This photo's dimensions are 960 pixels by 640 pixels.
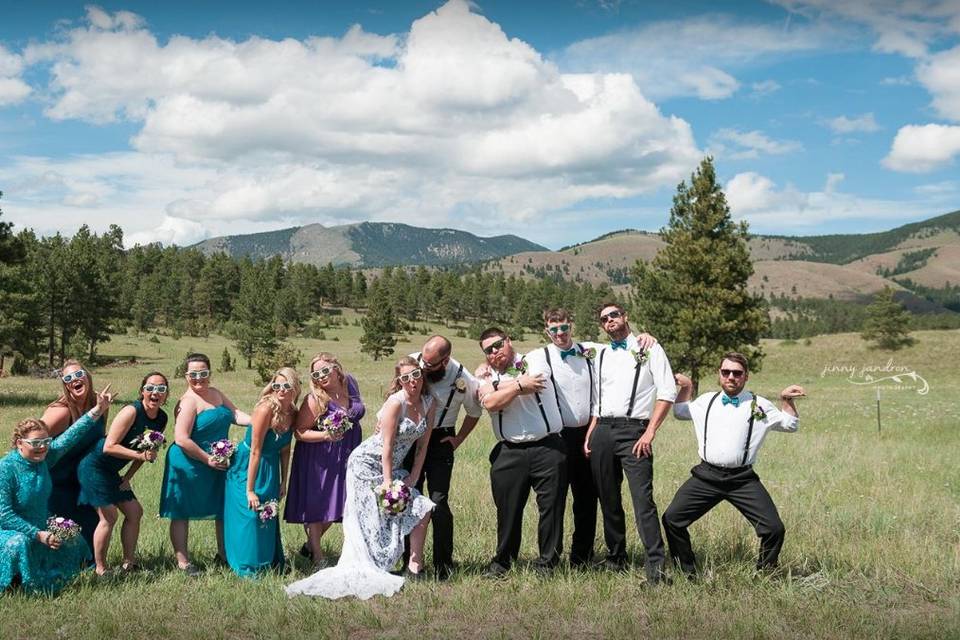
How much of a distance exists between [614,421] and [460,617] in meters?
2.33

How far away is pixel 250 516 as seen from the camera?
721 centimetres

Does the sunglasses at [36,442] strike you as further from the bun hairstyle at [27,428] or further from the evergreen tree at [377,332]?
the evergreen tree at [377,332]

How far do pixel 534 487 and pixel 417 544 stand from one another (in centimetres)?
126

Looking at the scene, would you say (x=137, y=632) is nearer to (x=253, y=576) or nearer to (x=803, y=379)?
(x=253, y=576)

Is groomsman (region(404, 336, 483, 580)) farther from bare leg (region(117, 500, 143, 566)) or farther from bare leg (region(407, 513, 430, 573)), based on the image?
bare leg (region(117, 500, 143, 566))

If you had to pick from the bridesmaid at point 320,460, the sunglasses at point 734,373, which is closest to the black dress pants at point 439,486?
the bridesmaid at point 320,460

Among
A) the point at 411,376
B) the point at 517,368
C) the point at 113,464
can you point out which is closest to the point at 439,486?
the point at 411,376

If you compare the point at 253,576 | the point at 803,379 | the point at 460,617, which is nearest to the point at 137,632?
the point at 253,576

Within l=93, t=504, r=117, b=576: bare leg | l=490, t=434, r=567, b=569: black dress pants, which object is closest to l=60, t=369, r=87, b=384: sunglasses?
l=93, t=504, r=117, b=576: bare leg

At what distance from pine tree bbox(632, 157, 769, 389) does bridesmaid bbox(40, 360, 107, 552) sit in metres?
25.3

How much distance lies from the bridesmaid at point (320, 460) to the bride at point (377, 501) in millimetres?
342

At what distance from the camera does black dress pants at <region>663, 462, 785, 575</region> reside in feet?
22.5

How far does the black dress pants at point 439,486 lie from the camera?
7246 mm

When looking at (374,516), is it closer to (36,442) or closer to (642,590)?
(642,590)
